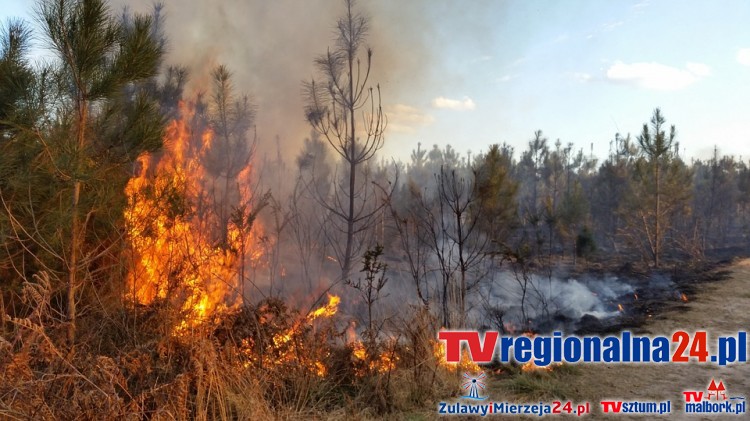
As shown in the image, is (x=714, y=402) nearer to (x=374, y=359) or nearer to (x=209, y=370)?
(x=374, y=359)

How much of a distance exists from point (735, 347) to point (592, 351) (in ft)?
7.79

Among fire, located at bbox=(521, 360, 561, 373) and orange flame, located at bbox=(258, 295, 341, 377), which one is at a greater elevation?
orange flame, located at bbox=(258, 295, 341, 377)

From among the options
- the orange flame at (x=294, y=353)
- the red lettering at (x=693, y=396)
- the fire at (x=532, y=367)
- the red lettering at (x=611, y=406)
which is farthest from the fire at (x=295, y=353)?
the red lettering at (x=693, y=396)

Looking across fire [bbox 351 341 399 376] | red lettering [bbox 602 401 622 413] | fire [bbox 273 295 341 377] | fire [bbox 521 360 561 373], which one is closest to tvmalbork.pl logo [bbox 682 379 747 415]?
red lettering [bbox 602 401 622 413]

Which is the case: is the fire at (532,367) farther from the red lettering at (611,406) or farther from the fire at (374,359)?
the fire at (374,359)

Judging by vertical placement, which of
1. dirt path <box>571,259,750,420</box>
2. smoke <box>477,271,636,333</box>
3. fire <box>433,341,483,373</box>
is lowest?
smoke <box>477,271,636,333</box>

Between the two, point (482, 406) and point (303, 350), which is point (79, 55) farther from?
point (482, 406)

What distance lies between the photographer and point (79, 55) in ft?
13.3

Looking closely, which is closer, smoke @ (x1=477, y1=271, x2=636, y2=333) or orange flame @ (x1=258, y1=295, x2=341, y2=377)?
orange flame @ (x1=258, y1=295, x2=341, y2=377)

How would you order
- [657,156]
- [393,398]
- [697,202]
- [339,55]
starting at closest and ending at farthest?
[393,398] < [339,55] < [657,156] < [697,202]

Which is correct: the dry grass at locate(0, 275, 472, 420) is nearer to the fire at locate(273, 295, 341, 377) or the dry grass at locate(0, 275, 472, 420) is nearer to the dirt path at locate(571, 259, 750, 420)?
the fire at locate(273, 295, 341, 377)

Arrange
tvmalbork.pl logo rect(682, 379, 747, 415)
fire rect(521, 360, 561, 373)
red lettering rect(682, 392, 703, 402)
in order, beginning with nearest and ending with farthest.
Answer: tvmalbork.pl logo rect(682, 379, 747, 415) < red lettering rect(682, 392, 703, 402) < fire rect(521, 360, 561, 373)

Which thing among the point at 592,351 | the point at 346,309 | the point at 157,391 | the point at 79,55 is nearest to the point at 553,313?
the point at 592,351

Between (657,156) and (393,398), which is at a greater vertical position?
(657,156)
